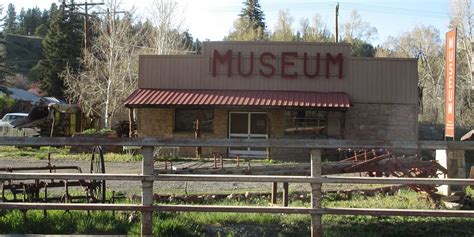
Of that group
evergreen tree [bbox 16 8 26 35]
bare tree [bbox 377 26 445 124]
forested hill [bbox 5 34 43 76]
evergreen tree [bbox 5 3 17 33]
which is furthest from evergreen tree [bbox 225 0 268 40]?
evergreen tree [bbox 16 8 26 35]

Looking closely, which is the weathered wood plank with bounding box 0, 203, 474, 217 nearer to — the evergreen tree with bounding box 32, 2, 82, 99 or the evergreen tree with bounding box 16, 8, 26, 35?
the evergreen tree with bounding box 32, 2, 82, 99

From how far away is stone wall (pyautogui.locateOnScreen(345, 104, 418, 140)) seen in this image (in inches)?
A: 1033

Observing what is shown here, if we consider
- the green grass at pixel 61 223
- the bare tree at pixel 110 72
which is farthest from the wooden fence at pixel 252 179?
the bare tree at pixel 110 72

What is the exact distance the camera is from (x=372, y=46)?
295ft

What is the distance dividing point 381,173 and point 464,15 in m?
45.4

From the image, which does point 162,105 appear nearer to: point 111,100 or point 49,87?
point 111,100

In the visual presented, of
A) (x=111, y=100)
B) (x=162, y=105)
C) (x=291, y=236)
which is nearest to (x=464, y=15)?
(x=111, y=100)

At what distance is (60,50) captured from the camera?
6525cm

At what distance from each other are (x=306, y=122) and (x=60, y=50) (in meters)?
46.8

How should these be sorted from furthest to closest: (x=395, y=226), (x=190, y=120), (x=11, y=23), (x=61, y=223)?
1. (x=11, y=23)
2. (x=190, y=120)
3. (x=395, y=226)
4. (x=61, y=223)

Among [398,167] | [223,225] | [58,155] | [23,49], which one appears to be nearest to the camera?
[223,225]

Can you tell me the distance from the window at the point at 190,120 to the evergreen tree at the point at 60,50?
129ft

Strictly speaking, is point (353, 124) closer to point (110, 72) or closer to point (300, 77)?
point (300, 77)

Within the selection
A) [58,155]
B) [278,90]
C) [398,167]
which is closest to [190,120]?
[278,90]
